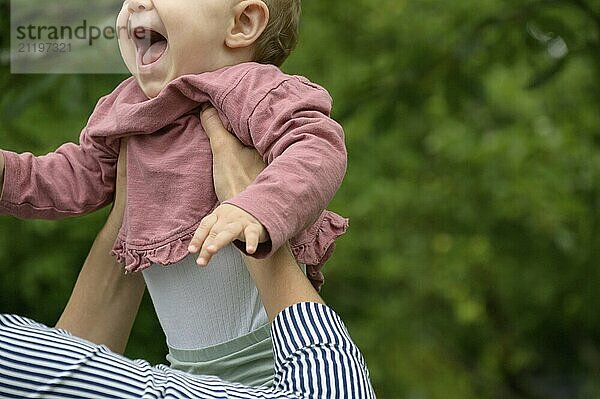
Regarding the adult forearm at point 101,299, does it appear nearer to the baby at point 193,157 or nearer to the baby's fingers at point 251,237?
the baby at point 193,157

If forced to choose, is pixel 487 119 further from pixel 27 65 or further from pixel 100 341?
pixel 100 341

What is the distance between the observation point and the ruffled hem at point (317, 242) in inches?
30.6

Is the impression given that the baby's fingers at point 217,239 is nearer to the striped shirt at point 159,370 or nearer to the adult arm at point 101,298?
the striped shirt at point 159,370

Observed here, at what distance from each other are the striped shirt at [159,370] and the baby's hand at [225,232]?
0.08m

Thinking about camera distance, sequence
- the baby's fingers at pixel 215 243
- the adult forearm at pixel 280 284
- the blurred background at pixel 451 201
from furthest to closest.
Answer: the blurred background at pixel 451 201
the adult forearm at pixel 280 284
the baby's fingers at pixel 215 243

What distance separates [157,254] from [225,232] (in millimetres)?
165

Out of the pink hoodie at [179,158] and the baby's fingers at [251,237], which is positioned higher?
the baby's fingers at [251,237]

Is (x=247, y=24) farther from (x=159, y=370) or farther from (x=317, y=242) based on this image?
(x=159, y=370)

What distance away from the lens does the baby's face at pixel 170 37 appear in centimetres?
77

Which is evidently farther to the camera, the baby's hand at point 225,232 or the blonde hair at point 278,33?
the blonde hair at point 278,33

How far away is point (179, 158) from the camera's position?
2.56ft

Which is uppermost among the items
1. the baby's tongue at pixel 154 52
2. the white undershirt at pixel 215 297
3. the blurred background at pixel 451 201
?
the baby's tongue at pixel 154 52

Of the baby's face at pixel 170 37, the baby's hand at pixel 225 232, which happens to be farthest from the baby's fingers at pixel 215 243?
the baby's face at pixel 170 37

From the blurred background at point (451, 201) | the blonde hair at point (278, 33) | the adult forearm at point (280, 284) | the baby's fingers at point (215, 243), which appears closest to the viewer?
the baby's fingers at point (215, 243)
